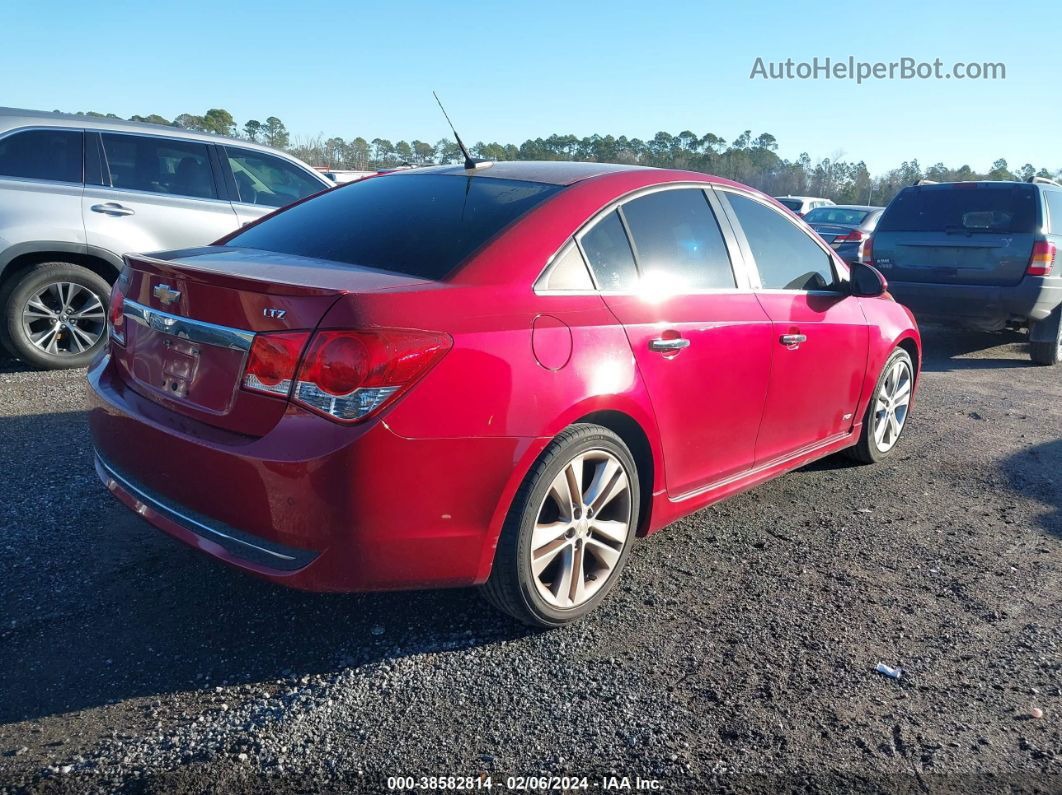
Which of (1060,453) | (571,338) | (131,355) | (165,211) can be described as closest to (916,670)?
(571,338)

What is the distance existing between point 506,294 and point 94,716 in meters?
1.73

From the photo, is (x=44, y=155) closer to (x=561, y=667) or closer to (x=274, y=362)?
(x=274, y=362)

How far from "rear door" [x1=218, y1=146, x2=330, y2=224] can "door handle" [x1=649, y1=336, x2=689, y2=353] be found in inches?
189

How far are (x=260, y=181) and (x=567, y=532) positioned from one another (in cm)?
556

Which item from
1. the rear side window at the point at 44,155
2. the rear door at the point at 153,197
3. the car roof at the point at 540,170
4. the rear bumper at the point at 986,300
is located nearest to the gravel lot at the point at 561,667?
the car roof at the point at 540,170

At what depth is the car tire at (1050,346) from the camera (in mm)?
8633

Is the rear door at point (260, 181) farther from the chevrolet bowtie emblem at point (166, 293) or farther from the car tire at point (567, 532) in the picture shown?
the car tire at point (567, 532)

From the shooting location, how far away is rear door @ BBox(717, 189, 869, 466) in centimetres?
391

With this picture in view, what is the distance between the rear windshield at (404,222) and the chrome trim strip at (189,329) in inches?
20.5

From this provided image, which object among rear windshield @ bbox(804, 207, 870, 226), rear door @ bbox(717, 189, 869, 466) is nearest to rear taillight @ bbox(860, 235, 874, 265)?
rear door @ bbox(717, 189, 869, 466)

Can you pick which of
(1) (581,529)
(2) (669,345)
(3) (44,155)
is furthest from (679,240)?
(3) (44,155)

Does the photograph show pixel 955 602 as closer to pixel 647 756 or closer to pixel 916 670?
pixel 916 670

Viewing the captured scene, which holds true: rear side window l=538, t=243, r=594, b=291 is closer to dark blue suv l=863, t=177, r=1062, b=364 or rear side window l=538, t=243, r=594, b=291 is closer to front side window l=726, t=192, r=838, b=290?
front side window l=726, t=192, r=838, b=290

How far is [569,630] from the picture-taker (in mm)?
3059
